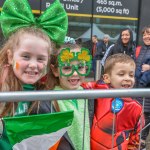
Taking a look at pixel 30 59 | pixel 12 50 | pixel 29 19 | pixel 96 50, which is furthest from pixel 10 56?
pixel 96 50

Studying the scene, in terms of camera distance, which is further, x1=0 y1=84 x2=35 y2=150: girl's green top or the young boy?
the young boy

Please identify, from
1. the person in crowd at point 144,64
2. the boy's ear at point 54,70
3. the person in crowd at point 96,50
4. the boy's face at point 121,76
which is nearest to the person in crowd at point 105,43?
the person in crowd at point 96,50

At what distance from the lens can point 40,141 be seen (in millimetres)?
1769

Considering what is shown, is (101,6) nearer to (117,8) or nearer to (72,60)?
(117,8)

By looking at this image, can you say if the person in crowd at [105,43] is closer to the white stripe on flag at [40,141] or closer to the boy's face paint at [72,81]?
the boy's face paint at [72,81]

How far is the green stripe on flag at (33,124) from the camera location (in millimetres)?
1681

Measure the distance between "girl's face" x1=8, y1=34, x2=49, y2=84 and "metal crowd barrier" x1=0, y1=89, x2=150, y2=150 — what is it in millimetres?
276

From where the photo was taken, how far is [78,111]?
200cm

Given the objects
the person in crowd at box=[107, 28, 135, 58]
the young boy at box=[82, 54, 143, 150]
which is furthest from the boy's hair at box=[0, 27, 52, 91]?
the person in crowd at box=[107, 28, 135, 58]

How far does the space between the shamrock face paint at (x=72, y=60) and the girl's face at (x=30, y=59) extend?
173 mm

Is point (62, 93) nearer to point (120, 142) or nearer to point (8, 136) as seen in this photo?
point (8, 136)

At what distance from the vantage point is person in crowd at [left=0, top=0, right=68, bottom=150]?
1.83m

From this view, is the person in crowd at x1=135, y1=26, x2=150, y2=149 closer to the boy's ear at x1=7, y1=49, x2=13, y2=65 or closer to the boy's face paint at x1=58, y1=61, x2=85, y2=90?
the boy's face paint at x1=58, y1=61, x2=85, y2=90

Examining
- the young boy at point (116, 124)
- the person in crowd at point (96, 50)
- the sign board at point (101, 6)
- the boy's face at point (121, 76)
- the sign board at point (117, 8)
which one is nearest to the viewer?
the young boy at point (116, 124)
